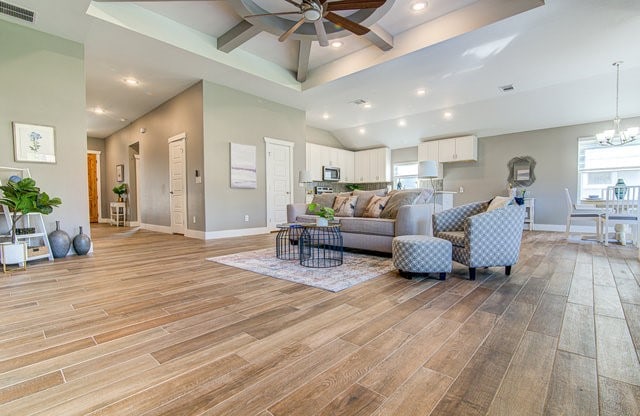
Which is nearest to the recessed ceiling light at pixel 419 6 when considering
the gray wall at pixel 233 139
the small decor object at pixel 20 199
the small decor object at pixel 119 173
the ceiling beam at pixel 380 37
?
the ceiling beam at pixel 380 37

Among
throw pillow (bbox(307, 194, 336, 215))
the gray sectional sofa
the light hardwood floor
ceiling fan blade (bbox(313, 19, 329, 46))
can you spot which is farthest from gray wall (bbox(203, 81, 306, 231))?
the light hardwood floor

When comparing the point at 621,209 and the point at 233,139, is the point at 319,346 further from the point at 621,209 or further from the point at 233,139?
the point at 621,209

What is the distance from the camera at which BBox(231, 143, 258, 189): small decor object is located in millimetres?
5699

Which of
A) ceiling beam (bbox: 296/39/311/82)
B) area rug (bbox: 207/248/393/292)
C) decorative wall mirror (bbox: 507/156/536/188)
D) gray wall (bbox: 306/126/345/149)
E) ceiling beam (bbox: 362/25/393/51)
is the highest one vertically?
ceiling beam (bbox: 296/39/311/82)

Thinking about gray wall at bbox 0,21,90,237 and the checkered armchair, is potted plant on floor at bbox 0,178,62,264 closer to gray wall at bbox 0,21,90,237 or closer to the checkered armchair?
gray wall at bbox 0,21,90,237

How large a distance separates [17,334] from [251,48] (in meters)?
4.71

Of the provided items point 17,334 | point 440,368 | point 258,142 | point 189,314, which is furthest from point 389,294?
point 258,142

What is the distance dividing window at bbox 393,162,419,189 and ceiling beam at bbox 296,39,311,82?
4.77 m

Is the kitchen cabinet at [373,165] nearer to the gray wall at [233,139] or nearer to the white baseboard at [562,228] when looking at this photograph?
the gray wall at [233,139]

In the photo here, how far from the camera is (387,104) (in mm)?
6680

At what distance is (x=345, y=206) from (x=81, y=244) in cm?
370

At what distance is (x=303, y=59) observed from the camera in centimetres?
488

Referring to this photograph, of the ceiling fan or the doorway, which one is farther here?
the doorway

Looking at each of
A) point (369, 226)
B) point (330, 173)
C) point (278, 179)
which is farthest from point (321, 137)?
point (369, 226)
